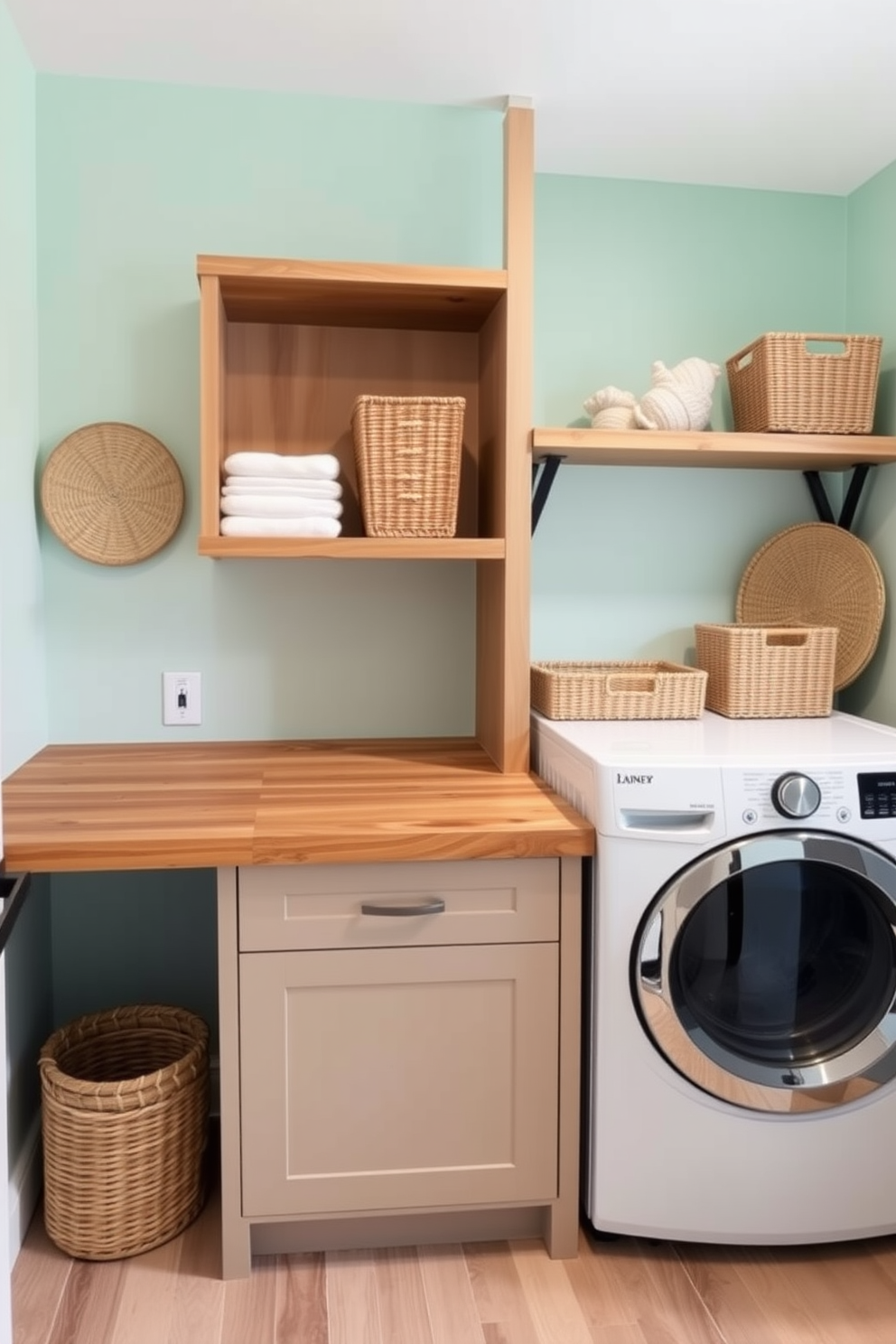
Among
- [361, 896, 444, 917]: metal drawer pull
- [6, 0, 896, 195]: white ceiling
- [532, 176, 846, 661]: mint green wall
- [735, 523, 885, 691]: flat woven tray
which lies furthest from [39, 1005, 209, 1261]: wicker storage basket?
[6, 0, 896, 195]: white ceiling

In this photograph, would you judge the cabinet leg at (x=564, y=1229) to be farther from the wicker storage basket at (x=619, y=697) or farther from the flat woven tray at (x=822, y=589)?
the flat woven tray at (x=822, y=589)

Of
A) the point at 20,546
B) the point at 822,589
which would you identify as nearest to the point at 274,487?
the point at 20,546

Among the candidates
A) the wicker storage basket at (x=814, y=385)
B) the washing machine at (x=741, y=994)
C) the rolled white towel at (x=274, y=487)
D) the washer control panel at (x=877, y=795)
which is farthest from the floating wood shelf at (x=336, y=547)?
the washer control panel at (x=877, y=795)

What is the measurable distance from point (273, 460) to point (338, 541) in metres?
0.22

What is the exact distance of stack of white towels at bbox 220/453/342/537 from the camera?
2.05 m

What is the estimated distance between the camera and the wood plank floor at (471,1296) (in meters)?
1.67

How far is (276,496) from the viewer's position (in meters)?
2.07

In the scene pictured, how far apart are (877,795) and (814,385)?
0.99 meters

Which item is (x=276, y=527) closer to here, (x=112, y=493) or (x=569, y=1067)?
(x=112, y=493)

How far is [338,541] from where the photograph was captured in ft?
6.71

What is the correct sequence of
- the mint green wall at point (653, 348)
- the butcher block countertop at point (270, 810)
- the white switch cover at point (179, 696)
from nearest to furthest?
the butcher block countertop at point (270, 810) → the white switch cover at point (179, 696) → the mint green wall at point (653, 348)

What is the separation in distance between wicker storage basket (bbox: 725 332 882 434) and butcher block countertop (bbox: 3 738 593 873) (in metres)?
1.00

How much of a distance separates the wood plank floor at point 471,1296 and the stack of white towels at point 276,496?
4.47 feet

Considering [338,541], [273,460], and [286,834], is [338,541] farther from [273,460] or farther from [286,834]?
[286,834]
